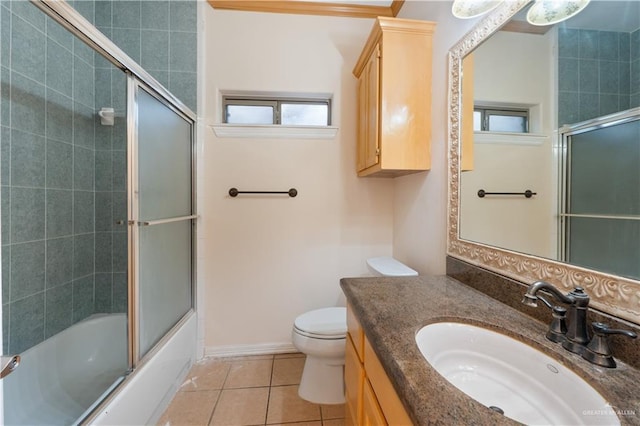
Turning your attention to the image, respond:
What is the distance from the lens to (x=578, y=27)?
28.2 inches

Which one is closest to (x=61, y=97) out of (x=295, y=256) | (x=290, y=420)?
(x=295, y=256)

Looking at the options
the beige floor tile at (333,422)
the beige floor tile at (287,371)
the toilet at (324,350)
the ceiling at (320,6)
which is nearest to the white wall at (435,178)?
the toilet at (324,350)

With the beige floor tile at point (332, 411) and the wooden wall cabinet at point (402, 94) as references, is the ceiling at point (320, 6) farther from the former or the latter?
the beige floor tile at point (332, 411)

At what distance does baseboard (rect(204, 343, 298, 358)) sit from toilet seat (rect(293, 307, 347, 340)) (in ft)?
1.85

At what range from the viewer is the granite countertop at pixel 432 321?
0.44 metres

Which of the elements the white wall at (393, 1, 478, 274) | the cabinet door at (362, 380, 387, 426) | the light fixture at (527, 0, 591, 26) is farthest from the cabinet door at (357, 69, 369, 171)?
the cabinet door at (362, 380, 387, 426)

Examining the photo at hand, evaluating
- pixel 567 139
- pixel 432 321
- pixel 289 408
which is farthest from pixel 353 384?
pixel 567 139

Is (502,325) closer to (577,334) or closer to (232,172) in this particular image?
(577,334)

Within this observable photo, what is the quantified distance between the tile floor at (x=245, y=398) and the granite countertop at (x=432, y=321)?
0.88 m

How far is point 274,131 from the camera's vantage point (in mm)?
1883

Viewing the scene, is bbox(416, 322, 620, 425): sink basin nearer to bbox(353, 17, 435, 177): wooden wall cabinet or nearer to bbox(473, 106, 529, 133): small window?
bbox(473, 106, 529, 133): small window

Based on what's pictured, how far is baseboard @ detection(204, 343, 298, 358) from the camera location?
1.89 m

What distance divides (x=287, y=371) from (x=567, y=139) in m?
1.89

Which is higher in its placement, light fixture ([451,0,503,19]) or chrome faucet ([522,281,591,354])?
light fixture ([451,0,503,19])
